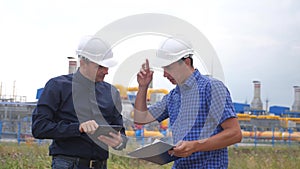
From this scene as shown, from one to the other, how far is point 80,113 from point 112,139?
0.96ft

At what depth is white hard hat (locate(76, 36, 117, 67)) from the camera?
12.0 feet

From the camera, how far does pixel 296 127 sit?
32156 mm

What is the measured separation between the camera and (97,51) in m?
3.69

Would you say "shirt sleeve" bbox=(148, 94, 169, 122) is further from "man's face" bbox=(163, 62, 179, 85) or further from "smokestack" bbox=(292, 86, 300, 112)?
"smokestack" bbox=(292, 86, 300, 112)

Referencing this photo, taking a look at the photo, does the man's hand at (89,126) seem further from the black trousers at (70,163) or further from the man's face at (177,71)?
the man's face at (177,71)

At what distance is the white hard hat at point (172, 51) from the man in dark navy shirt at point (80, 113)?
378mm

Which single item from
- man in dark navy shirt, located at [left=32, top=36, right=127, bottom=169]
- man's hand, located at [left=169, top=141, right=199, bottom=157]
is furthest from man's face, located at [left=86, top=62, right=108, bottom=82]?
man's hand, located at [left=169, top=141, right=199, bottom=157]

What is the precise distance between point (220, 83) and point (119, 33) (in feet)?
2.33

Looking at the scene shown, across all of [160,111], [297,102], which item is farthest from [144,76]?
[297,102]

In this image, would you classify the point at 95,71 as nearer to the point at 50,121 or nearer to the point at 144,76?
the point at 144,76

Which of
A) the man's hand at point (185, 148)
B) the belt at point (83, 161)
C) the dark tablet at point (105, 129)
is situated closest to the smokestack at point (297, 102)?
the belt at point (83, 161)

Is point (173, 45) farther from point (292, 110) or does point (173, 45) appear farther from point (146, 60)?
point (292, 110)

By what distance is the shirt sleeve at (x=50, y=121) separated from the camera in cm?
353

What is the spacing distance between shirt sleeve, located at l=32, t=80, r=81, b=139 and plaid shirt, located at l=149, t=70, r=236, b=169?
681 mm
